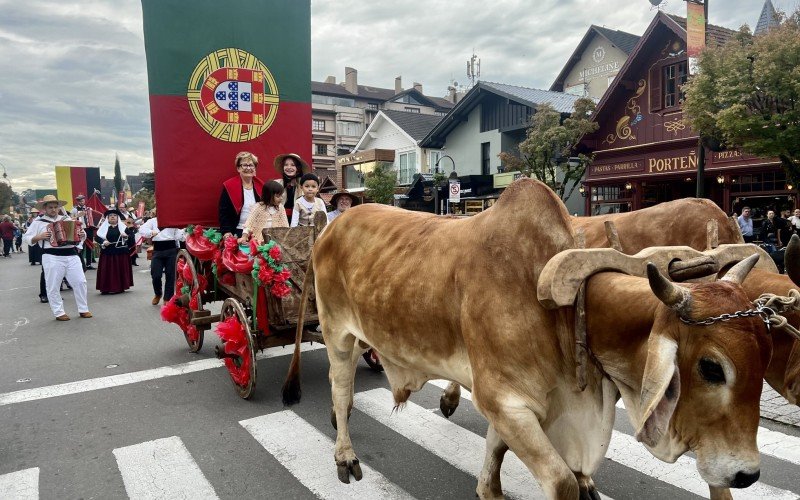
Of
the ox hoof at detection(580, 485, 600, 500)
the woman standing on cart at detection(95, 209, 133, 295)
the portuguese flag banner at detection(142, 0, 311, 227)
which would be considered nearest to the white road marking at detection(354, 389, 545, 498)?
the ox hoof at detection(580, 485, 600, 500)

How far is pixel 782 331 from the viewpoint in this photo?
8.65 ft

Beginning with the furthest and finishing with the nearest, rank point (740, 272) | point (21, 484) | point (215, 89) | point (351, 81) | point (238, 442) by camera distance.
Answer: point (351, 81), point (215, 89), point (238, 442), point (21, 484), point (740, 272)

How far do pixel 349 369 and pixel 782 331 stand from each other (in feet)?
8.68

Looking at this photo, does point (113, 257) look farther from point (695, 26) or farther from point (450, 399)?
point (695, 26)

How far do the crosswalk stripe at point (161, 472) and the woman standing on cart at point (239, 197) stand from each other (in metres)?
2.68

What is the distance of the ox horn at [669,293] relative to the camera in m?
1.71

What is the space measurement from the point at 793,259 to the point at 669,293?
1123mm

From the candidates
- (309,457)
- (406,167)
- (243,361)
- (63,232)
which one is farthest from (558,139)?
(406,167)

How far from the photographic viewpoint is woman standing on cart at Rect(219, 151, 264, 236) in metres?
6.26

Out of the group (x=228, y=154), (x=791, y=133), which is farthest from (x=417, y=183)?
(x=228, y=154)

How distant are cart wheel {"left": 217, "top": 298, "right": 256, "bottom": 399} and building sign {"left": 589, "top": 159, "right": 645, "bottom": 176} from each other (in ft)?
54.1

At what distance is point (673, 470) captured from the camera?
3.66m

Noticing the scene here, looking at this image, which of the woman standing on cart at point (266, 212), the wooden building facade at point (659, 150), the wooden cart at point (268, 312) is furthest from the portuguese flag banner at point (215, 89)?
the wooden building facade at point (659, 150)

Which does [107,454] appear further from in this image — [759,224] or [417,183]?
[417,183]
